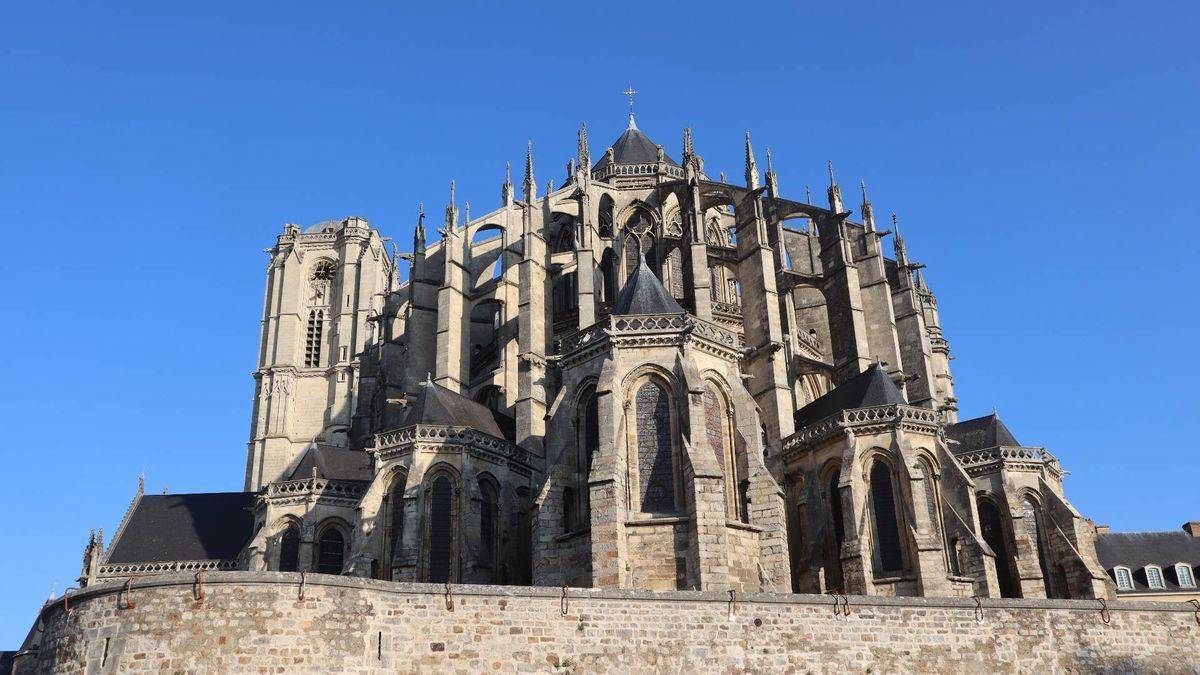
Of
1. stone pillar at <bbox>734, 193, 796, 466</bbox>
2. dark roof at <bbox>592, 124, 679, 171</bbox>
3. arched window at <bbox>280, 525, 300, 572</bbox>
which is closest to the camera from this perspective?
stone pillar at <bbox>734, 193, 796, 466</bbox>

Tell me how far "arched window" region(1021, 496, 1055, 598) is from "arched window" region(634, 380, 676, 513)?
10936 millimetres

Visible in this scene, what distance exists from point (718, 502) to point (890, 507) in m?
6.02

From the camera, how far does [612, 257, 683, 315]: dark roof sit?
25.4 meters

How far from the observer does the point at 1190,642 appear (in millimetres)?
19844

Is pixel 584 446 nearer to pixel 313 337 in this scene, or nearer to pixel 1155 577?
pixel 1155 577

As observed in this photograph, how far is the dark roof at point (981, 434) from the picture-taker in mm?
29594

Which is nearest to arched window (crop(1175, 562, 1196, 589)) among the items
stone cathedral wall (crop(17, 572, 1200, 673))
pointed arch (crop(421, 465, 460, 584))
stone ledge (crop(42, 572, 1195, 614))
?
stone ledge (crop(42, 572, 1195, 614))

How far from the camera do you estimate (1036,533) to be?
28.5m

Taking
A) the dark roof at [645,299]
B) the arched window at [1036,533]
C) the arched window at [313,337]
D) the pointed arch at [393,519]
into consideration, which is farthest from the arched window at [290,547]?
the arched window at [313,337]

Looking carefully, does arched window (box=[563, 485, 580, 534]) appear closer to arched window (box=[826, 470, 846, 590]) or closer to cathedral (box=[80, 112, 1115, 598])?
cathedral (box=[80, 112, 1115, 598])

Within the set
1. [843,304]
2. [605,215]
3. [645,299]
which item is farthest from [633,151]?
[645,299]

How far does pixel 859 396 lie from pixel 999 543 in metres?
5.84

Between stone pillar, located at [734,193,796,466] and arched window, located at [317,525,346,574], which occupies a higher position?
stone pillar, located at [734,193,796,466]

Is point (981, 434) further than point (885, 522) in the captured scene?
Yes
